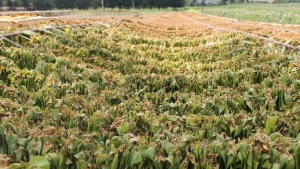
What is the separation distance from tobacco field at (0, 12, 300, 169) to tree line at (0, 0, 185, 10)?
2088 inches

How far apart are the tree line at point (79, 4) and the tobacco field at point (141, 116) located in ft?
174

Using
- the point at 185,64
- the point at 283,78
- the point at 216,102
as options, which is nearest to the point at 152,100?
the point at 216,102

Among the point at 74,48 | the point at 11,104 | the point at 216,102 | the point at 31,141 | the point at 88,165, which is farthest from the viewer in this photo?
the point at 74,48

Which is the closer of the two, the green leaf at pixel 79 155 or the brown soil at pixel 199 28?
the green leaf at pixel 79 155

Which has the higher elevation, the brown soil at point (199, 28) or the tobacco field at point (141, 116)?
the brown soil at point (199, 28)

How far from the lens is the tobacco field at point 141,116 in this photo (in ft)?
8.14

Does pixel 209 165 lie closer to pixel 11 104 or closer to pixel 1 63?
pixel 11 104

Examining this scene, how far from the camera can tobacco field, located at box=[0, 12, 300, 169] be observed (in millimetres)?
2480

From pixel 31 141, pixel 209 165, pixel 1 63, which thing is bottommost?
pixel 209 165

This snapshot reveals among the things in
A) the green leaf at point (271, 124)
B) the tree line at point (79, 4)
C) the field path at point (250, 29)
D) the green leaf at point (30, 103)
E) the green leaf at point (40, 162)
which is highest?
the tree line at point (79, 4)

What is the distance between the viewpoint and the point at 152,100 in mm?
4129

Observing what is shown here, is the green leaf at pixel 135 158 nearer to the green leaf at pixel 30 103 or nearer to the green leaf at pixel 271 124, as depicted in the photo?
the green leaf at pixel 271 124

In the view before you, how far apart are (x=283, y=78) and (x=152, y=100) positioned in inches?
84.0

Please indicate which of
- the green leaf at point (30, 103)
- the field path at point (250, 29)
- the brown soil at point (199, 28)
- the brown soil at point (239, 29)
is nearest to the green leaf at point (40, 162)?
the green leaf at point (30, 103)
